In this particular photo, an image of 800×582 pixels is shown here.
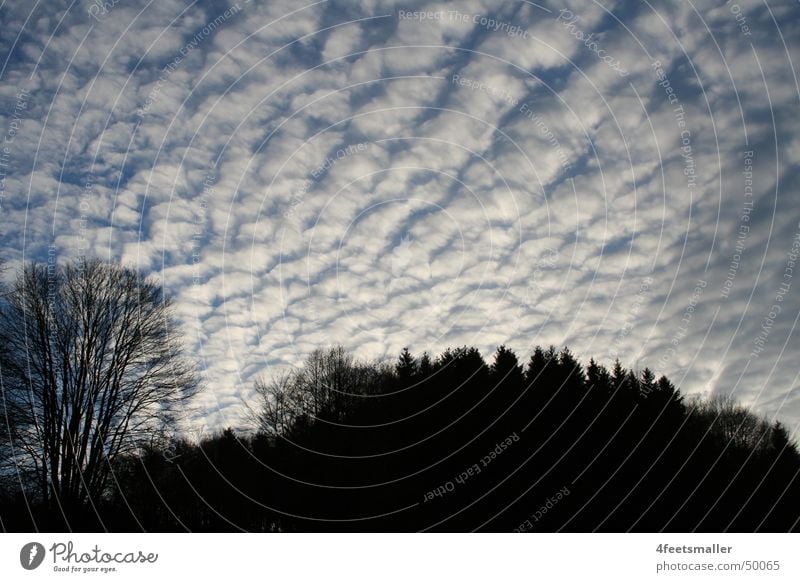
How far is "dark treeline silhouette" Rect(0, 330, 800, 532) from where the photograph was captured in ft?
97.2

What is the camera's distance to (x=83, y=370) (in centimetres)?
2445

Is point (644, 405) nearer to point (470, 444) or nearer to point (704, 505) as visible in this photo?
point (704, 505)

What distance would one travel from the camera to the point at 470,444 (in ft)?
99.7

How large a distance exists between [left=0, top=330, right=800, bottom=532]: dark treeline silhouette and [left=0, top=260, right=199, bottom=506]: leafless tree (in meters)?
2.16

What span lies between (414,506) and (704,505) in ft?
56.7

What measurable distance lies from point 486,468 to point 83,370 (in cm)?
2229

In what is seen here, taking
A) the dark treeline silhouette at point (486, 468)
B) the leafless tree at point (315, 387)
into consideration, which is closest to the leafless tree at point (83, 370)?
the dark treeline silhouette at point (486, 468)
